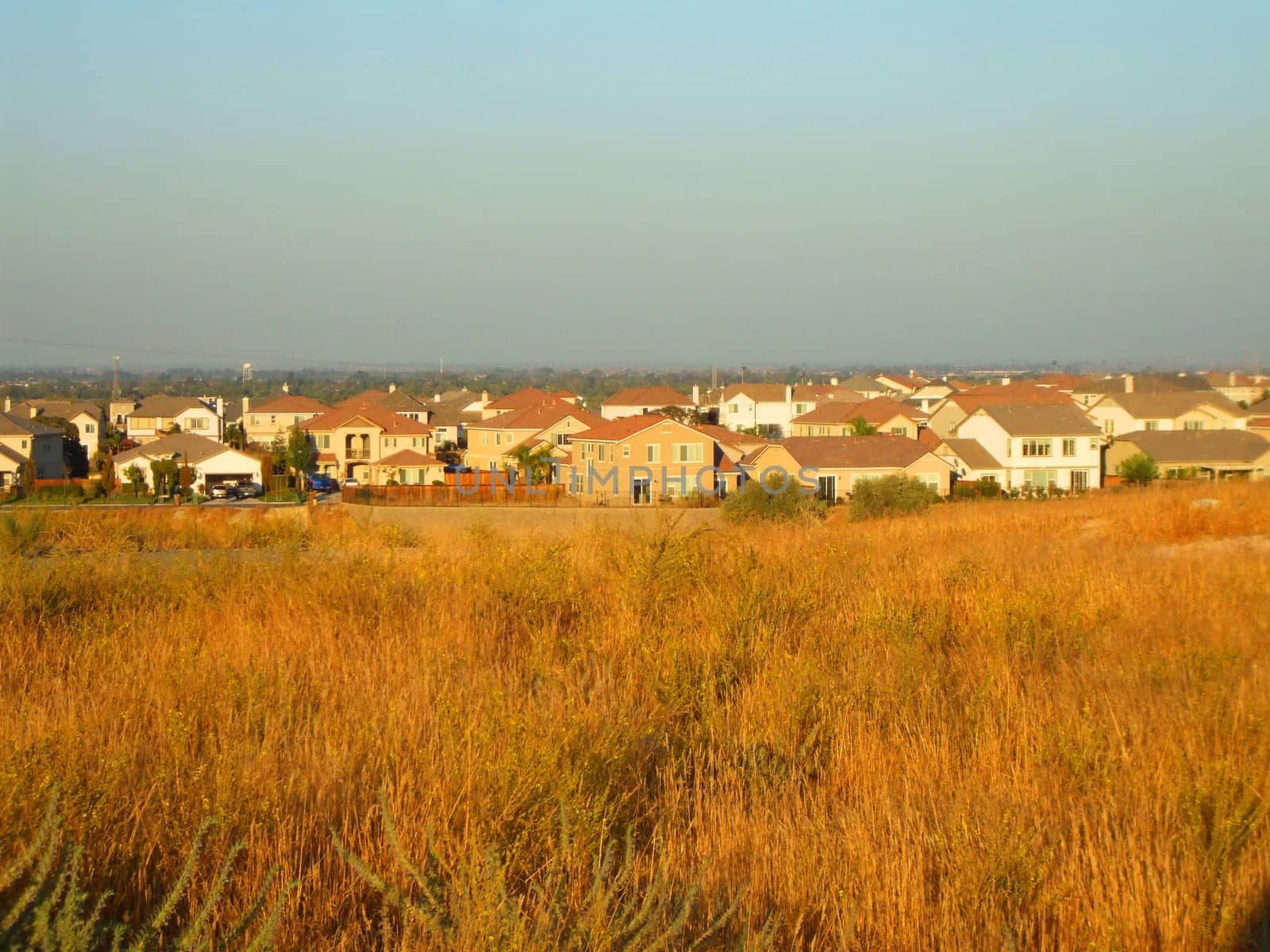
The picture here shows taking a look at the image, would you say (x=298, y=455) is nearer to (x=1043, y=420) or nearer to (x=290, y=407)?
(x=290, y=407)

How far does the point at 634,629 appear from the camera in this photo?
7.04 metres

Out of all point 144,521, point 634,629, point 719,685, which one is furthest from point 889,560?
point 144,521

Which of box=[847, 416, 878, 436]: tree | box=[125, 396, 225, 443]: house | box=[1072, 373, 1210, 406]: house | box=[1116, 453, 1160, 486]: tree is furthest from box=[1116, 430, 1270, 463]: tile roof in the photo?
box=[125, 396, 225, 443]: house

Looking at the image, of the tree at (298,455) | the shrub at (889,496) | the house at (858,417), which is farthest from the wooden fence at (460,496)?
the house at (858,417)

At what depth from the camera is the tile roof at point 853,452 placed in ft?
158

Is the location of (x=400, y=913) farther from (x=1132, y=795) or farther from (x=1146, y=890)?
(x=1132, y=795)

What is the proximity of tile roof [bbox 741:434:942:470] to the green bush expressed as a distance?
701 inches

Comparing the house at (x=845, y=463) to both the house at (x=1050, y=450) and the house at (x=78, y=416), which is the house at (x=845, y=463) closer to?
the house at (x=1050, y=450)

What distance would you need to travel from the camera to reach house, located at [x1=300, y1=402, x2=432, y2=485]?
65812mm

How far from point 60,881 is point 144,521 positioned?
15676 millimetres

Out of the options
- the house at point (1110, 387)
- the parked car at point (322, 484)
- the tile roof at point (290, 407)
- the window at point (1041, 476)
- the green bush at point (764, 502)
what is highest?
the house at point (1110, 387)

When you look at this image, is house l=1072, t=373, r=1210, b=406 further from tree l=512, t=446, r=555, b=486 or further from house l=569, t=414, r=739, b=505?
tree l=512, t=446, r=555, b=486

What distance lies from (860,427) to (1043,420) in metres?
13.5

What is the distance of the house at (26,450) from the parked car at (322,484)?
13.8m
